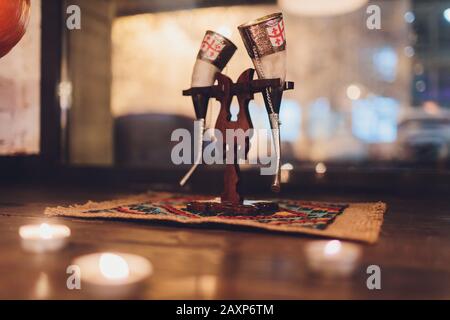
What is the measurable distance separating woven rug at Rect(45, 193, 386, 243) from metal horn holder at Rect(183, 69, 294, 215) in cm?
5

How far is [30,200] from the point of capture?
2.84 m

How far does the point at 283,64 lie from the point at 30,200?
1.83 metres

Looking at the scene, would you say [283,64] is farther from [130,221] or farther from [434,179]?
[434,179]

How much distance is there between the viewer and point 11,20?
243cm

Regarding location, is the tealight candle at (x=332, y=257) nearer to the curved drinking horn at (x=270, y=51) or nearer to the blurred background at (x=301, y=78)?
the curved drinking horn at (x=270, y=51)

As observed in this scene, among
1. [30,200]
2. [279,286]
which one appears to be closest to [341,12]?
[30,200]

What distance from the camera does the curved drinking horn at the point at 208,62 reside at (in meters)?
2.12

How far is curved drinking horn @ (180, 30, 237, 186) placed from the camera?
2.12 metres

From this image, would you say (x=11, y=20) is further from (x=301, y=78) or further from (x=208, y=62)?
(x=301, y=78)

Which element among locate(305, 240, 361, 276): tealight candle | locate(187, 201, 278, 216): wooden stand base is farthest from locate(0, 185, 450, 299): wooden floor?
locate(187, 201, 278, 216): wooden stand base

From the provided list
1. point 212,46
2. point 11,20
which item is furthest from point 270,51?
point 11,20

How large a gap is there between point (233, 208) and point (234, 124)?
0.39 meters

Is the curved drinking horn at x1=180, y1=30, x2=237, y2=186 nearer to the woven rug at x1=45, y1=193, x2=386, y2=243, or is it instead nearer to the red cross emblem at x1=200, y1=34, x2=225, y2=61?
the red cross emblem at x1=200, y1=34, x2=225, y2=61

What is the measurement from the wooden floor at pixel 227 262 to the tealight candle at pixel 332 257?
3 cm
